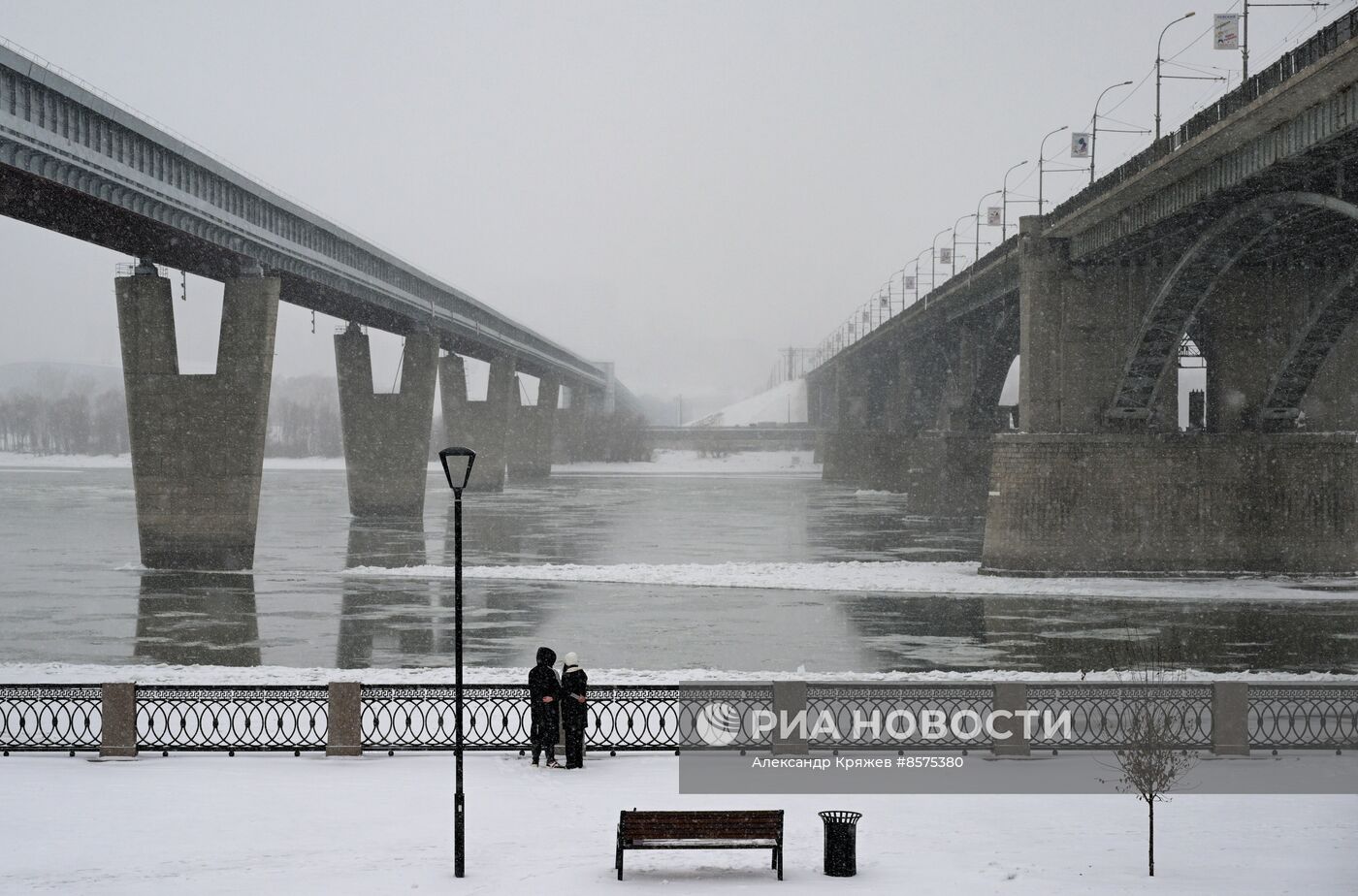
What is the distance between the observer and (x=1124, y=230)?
35.8 metres

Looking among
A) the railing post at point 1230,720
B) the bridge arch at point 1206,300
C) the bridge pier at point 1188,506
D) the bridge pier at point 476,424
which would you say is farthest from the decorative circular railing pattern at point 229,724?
the bridge pier at point 476,424

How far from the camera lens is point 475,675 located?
21.3 metres

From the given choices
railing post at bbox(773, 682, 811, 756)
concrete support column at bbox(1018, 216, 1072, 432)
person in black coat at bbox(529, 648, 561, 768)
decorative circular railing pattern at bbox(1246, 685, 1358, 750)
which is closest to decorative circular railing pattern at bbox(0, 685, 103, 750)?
person in black coat at bbox(529, 648, 561, 768)

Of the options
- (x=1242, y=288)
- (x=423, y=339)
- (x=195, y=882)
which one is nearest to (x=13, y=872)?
(x=195, y=882)

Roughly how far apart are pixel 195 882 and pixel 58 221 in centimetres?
3438

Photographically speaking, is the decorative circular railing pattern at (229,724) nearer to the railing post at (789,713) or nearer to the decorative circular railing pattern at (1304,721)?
the railing post at (789,713)

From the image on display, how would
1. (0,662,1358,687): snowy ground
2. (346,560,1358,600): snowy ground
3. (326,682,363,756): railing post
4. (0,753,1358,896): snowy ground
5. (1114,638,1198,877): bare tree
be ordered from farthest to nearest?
1. (346,560,1358,600): snowy ground
2. (0,662,1358,687): snowy ground
3. (326,682,363,756): railing post
4. (1114,638,1198,877): bare tree
5. (0,753,1358,896): snowy ground

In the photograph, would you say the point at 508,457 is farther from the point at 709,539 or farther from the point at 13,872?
the point at 13,872

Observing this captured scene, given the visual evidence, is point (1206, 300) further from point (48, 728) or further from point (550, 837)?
point (48, 728)

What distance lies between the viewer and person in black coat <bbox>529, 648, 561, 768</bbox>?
14703 millimetres

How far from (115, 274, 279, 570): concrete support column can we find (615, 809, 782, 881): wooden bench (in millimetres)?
33339

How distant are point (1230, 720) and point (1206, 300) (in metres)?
26.1

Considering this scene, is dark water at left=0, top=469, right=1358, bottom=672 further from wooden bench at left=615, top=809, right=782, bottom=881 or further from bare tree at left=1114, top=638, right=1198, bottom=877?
wooden bench at left=615, top=809, right=782, bottom=881

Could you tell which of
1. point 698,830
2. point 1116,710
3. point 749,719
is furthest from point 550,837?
point 1116,710
